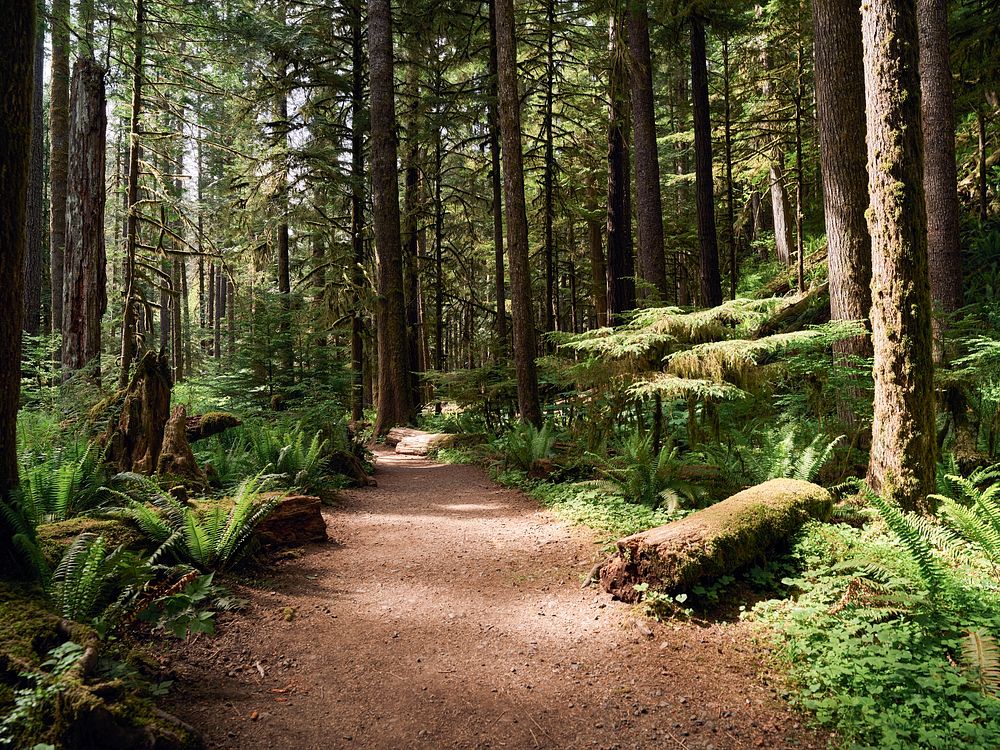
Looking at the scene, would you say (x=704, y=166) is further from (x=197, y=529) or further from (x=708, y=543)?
(x=197, y=529)

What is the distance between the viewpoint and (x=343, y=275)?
14.8 m

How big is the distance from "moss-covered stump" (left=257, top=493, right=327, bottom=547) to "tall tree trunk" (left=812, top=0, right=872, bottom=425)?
661 centimetres

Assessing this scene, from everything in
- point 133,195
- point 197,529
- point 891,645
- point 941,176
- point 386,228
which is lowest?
point 891,645

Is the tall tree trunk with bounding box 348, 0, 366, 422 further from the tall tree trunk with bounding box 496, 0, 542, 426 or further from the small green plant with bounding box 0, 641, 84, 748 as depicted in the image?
the small green plant with bounding box 0, 641, 84, 748

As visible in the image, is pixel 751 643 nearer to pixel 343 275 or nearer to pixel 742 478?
pixel 742 478

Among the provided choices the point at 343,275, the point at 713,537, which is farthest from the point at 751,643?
the point at 343,275

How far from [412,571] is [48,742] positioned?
3.25 m

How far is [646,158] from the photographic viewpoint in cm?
1197

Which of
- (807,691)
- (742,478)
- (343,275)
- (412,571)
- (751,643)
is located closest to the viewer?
(807,691)

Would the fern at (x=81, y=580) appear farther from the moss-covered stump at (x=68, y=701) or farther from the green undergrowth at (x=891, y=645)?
the green undergrowth at (x=891, y=645)

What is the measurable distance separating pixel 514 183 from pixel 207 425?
7.03m

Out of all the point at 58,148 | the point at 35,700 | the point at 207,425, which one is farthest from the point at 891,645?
the point at 58,148

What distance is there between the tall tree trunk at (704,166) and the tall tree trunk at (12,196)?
1290 centimetres

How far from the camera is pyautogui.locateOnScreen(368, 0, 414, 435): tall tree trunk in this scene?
13820 mm
